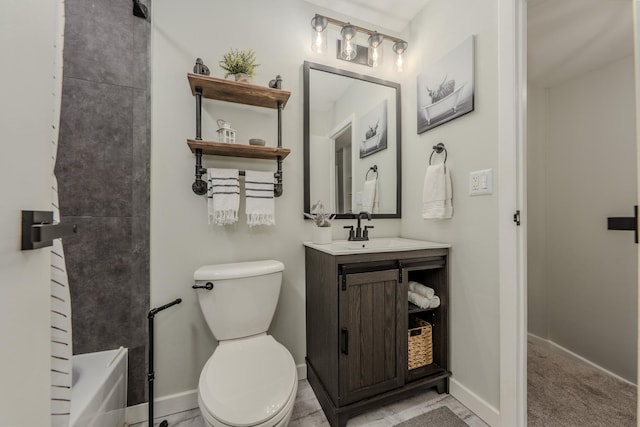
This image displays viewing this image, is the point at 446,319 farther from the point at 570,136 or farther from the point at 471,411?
the point at 570,136

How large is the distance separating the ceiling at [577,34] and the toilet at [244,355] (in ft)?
7.22

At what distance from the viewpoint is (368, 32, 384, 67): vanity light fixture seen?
175cm

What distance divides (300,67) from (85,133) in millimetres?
1307

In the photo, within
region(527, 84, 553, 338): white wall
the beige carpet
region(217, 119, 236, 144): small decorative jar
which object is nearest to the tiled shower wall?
region(217, 119, 236, 144): small decorative jar

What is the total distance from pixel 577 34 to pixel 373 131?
141 cm

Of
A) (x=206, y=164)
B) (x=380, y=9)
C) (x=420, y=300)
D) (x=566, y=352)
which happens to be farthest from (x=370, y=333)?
(x=380, y=9)

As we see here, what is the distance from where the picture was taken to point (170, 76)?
144 cm

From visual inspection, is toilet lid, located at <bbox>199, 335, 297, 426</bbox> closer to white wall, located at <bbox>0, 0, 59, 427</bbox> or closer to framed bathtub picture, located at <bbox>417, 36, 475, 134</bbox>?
white wall, located at <bbox>0, 0, 59, 427</bbox>

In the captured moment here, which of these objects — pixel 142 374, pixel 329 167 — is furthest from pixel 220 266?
pixel 329 167

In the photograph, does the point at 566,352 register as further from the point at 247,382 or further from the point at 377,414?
the point at 247,382

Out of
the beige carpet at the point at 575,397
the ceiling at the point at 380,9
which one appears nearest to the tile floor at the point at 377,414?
the beige carpet at the point at 575,397

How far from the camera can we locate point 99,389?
1069mm

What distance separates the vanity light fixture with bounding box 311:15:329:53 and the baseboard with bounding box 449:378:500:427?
231 centimetres

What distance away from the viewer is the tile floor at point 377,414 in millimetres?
1324
